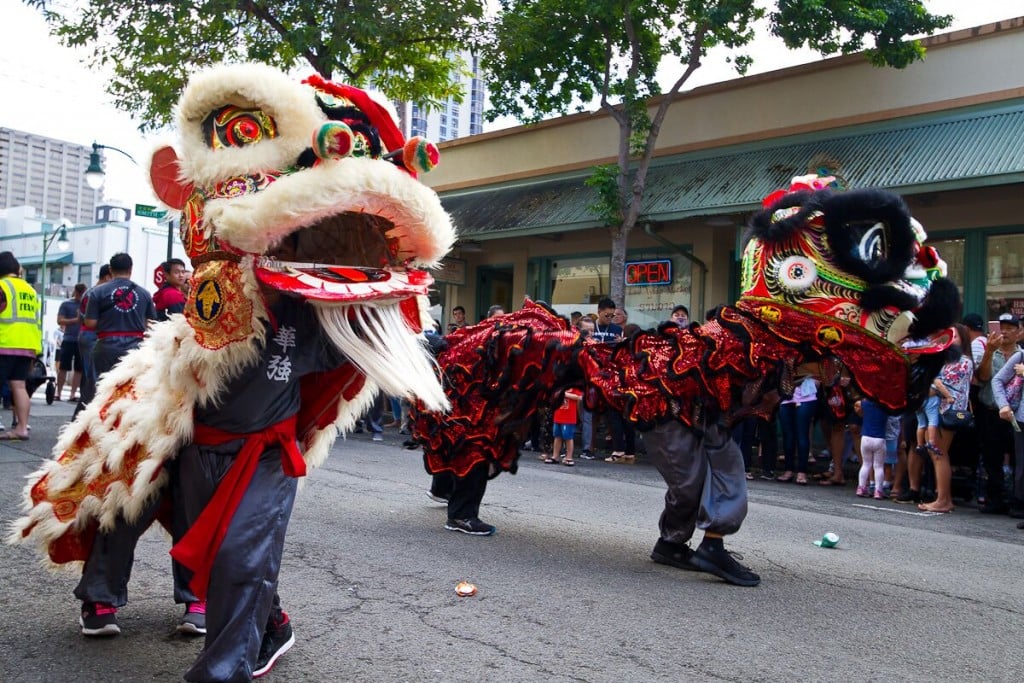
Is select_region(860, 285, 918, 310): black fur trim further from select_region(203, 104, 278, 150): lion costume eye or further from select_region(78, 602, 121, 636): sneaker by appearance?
select_region(78, 602, 121, 636): sneaker

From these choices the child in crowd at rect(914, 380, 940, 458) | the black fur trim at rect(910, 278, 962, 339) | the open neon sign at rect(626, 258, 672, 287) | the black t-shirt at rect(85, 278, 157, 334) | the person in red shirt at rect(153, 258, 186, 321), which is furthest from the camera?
the open neon sign at rect(626, 258, 672, 287)

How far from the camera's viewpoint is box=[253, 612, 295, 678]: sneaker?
3213 millimetres

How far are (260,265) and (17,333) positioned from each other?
6.93 metres

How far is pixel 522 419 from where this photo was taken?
5621mm

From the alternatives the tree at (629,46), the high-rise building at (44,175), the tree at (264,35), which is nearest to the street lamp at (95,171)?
the tree at (264,35)

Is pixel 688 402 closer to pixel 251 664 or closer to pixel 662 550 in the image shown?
pixel 662 550

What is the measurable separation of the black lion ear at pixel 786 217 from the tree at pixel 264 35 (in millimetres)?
9418

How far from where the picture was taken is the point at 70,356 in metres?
14.9

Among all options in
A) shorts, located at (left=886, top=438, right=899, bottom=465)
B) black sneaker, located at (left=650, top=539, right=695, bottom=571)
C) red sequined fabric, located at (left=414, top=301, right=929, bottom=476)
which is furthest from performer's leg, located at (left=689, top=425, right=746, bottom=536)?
shorts, located at (left=886, top=438, right=899, bottom=465)

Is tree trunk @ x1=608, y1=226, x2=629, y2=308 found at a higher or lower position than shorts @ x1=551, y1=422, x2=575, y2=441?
higher

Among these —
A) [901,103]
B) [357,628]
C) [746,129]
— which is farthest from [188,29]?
[357,628]

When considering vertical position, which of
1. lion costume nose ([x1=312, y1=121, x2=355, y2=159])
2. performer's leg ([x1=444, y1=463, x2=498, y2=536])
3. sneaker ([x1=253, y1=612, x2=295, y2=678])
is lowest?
sneaker ([x1=253, y1=612, x2=295, y2=678])

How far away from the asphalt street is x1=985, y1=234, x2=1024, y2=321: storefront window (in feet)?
17.5

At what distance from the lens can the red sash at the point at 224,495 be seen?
9.50 ft
